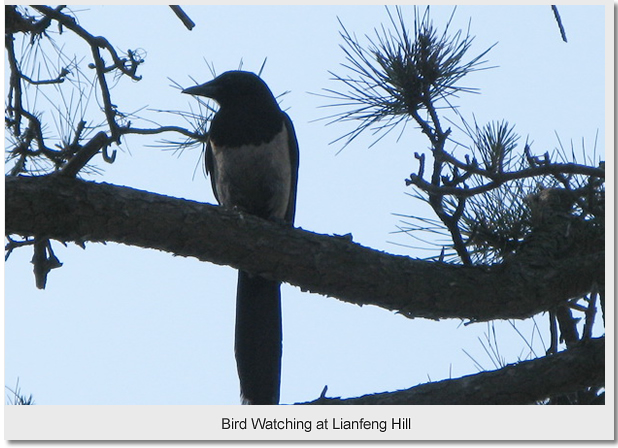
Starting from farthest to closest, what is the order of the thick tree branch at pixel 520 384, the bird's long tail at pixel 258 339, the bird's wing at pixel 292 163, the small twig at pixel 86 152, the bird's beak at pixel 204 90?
the bird's wing at pixel 292 163 < the bird's beak at pixel 204 90 < the bird's long tail at pixel 258 339 < the thick tree branch at pixel 520 384 < the small twig at pixel 86 152

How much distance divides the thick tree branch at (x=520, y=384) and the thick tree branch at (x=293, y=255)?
26 cm

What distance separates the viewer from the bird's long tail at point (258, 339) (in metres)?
3.14

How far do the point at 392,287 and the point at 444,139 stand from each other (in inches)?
18.5

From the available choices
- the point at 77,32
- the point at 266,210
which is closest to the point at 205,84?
the point at 266,210

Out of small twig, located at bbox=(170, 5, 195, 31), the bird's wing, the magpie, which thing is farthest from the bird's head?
small twig, located at bbox=(170, 5, 195, 31)

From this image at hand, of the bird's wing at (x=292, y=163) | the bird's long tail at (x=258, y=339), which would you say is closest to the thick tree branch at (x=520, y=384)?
the bird's long tail at (x=258, y=339)

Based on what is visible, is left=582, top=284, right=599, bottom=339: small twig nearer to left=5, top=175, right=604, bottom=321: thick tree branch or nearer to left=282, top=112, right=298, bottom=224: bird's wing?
left=5, top=175, right=604, bottom=321: thick tree branch

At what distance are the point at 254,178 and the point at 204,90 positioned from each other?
50 centimetres

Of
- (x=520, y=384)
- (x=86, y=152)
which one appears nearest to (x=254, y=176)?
(x=86, y=152)

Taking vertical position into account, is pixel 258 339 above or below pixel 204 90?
below

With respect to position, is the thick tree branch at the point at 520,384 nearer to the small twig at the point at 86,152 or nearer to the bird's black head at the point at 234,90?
the small twig at the point at 86,152

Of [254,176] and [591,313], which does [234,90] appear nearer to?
[254,176]

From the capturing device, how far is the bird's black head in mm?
3826

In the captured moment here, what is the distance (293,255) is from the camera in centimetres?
250
